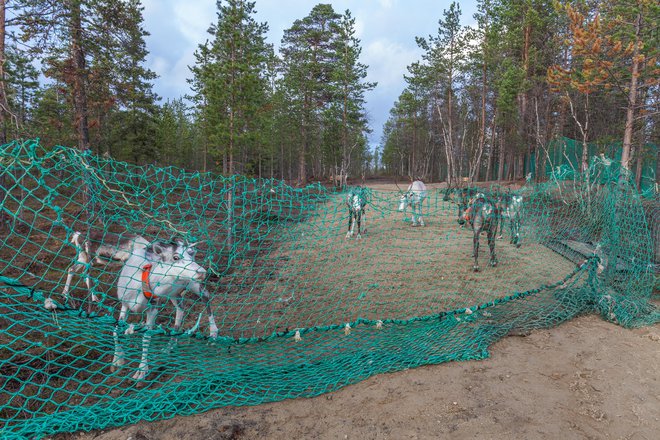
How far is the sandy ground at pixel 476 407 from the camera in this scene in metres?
2.58

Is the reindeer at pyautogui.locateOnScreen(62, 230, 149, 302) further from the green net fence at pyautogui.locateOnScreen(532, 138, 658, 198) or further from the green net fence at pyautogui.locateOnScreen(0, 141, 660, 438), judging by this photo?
the green net fence at pyautogui.locateOnScreen(532, 138, 658, 198)

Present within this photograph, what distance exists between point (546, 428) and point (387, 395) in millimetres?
1181

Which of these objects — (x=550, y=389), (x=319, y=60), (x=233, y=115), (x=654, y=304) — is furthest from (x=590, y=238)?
(x=319, y=60)

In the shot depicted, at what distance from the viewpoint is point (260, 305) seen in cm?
540

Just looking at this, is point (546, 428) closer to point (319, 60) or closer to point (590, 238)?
point (590, 238)

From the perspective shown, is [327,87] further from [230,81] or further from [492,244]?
[492,244]

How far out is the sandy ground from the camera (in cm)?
258

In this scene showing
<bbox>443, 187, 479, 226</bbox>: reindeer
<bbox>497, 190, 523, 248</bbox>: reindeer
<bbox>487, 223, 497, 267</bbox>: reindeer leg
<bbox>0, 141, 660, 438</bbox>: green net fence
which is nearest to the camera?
<bbox>0, 141, 660, 438</bbox>: green net fence

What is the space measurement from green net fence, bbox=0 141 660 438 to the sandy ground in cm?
16

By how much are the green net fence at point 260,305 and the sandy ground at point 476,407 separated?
162 millimetres

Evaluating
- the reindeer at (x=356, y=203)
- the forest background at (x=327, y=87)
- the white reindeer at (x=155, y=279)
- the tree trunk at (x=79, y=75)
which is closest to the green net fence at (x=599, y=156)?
the forest background at (x=327, y=87)

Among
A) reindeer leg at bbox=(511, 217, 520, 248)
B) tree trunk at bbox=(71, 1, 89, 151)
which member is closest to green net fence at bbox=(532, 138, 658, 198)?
reindeer leg at bbox=(511, 217, 520, 248)

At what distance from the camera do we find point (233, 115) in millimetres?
9344

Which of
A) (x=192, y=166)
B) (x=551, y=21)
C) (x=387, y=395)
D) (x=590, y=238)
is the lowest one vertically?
(x=387, y=395)
